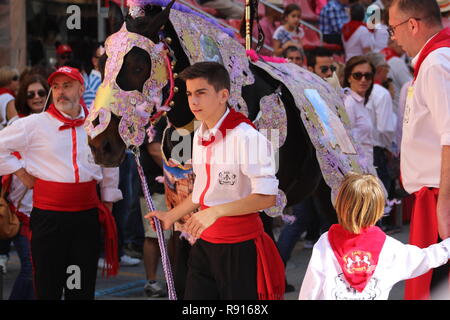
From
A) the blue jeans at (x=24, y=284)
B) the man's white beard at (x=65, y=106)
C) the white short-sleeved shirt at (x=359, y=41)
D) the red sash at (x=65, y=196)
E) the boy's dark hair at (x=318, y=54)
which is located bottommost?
the blue jeans at (x=24, y=284)

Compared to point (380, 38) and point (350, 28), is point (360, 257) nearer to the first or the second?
point (350, 28)

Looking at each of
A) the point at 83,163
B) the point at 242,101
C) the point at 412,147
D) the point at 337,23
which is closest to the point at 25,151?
the point at 83,163

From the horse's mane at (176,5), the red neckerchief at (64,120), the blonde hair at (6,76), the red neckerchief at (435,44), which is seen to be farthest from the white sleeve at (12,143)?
the blonde hair at (6,76)

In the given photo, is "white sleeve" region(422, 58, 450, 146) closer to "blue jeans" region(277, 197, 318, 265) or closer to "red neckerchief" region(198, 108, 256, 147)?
"red neckerchief" region(198, 108, 256, 147)

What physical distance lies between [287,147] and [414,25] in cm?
146

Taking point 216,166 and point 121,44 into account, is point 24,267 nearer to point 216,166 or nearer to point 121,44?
point 121,44

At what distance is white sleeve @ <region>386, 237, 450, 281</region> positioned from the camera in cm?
369

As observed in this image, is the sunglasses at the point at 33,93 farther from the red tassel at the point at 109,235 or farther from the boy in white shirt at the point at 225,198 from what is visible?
the boy in white shirt at the point at 225,198

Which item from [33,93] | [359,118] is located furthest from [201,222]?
[359,118]

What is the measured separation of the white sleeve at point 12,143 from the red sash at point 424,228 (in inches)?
100

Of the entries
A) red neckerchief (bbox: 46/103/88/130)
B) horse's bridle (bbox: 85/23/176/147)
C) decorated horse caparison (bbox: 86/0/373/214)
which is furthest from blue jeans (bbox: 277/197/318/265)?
horse's bridle (bbox: 85/23/176/147)

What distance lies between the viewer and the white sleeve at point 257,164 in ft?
13.2

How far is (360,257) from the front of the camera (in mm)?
3662

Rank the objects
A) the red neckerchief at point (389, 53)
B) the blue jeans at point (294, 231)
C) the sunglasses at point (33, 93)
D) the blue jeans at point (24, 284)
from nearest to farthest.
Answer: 1. the blue jeans at point (24, 284)
2. the sunglasses at point (33, 93)
3. the blue jeans at point (294, 231)
4. the red neckerchief at point (389, 53)
